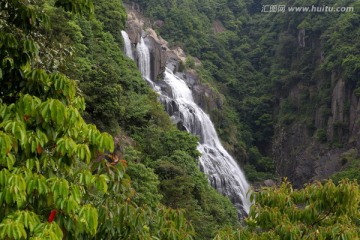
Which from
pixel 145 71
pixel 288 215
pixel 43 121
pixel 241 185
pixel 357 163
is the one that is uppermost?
pixel 43 121

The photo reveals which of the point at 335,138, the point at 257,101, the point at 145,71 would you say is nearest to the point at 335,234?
the point at 145,71

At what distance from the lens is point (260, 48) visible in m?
48.2

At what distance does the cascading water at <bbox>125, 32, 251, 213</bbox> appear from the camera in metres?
24.8

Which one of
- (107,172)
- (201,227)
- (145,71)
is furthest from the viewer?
(145,71)

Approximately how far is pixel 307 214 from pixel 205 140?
23.4 metres

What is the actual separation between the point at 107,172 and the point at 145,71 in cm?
2553

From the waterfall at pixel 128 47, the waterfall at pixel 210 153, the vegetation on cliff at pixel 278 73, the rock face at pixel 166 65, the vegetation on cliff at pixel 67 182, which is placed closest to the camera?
the vegetation on cliff at pixel 67 182

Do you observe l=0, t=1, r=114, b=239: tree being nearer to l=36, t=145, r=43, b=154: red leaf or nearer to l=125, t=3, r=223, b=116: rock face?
l=36, t=145, r=43, b=154: red leaf

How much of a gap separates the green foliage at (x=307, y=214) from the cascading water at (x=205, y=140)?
17994mm

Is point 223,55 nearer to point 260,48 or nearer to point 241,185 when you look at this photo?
point 260,48

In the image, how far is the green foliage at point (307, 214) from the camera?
15.4 feet
